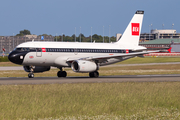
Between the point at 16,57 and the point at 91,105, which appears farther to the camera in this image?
the point at 16,57

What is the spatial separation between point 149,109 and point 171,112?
111 cm

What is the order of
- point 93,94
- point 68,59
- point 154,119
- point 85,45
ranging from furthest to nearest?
1. point 85,45
2. point 68,59
3. point 93,94
4. point 154,119

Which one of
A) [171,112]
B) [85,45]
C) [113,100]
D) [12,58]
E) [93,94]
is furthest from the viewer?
[85,45]

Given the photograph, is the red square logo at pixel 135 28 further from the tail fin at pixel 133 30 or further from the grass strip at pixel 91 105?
the grass strip at pixel 91 105

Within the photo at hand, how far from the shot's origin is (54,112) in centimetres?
1384

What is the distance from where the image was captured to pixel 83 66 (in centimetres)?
3294

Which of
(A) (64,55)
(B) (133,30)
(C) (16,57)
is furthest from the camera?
(B) (133,30)

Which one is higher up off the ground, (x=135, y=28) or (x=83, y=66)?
(x=135, y=28)

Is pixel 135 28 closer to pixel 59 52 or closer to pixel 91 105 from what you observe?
pixel 59 52

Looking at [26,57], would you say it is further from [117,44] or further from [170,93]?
[170,93]

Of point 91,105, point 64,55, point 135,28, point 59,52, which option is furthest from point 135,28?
point 91,105

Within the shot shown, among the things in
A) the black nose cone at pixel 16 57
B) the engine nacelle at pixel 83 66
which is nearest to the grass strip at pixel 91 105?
the engine nacelle at pixel 83 66

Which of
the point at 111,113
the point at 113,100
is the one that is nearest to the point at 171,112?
the point at 111,113

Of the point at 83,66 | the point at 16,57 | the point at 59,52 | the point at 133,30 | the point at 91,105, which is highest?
the point at 133,30
